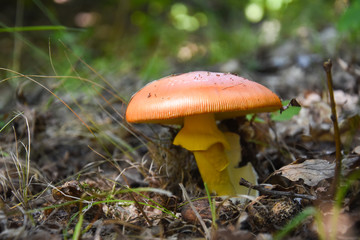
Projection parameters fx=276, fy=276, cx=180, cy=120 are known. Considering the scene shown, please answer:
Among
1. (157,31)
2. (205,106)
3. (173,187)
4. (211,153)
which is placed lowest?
(173,187)

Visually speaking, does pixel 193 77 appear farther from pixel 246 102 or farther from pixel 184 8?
pixel 184 8

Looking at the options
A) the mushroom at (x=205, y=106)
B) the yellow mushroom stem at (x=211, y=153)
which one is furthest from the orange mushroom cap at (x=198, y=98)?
the yellow mushroom stem at (x=211, y=153)

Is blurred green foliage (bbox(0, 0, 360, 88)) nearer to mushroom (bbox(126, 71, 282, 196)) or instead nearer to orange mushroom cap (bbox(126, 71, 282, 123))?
mushroom (bbox(126, 71, 282, 196))

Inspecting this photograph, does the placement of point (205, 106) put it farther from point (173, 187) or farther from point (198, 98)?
point (173, 187)

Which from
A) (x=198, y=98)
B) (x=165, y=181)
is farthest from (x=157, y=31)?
(x=198, y=98)

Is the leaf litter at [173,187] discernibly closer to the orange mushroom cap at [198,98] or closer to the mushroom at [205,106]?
the mushroom at [205,106]

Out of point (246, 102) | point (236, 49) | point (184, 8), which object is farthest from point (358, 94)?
point (184, 8)
